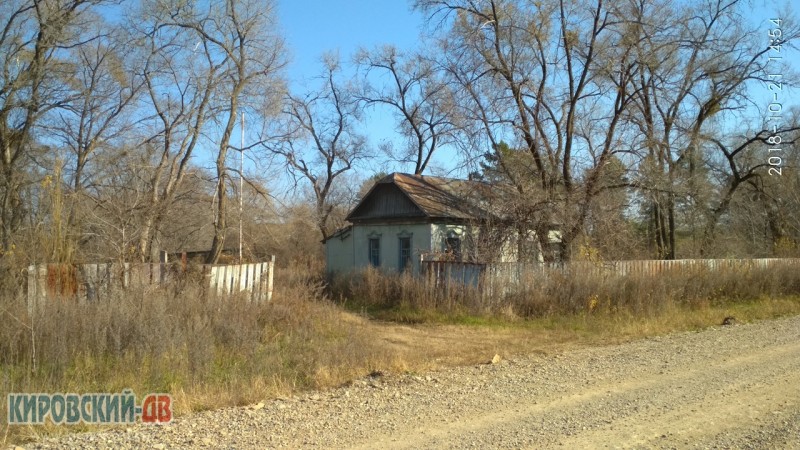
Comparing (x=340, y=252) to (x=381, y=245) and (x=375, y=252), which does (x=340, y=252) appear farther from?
(x=381, y=245)

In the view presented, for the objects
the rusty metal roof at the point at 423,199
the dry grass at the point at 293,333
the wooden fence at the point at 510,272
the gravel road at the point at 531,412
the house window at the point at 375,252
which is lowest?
the gravel road at the point at 531,412

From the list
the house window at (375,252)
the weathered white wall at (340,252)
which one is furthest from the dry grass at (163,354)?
the weathered white wall at (340,252)

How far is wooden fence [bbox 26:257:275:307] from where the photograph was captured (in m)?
9.85

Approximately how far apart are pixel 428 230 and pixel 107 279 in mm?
13850

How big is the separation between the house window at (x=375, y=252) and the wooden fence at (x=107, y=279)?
1242 cm

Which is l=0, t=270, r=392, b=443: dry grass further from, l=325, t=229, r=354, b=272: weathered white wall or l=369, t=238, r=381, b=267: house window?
l=325, t=229, r=354, b=272: weathered white wall

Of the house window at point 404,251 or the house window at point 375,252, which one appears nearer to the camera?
the house window at point 404,251

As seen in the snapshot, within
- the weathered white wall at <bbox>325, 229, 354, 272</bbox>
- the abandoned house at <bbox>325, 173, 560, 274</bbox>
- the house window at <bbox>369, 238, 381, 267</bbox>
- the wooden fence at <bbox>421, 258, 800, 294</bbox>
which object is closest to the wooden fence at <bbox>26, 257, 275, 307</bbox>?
the wooden fence at <bbox>421, 258, 800, 294</bbox>

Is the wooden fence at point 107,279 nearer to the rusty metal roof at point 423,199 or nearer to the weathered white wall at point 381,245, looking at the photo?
the weathered white wall at point 381,245

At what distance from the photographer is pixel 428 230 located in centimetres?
2316

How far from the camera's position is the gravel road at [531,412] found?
19.4ft

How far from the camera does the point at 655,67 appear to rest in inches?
858

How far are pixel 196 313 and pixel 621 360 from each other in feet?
22.9

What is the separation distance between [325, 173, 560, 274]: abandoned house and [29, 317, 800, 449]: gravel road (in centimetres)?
854
